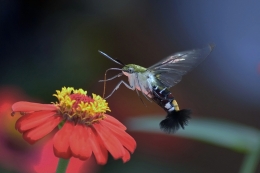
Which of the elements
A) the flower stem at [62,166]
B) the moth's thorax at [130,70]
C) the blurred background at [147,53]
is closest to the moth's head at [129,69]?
the moth's thorax at [130,70]

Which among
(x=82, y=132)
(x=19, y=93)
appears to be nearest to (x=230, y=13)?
(x=19, y=93)

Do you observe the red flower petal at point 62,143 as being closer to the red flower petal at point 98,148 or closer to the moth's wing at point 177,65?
the red flower petal at point 98,148

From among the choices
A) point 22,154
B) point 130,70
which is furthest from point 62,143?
point 22,154

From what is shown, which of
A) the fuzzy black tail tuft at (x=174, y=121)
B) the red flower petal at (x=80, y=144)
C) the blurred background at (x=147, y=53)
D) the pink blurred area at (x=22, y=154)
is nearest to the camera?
the red flower petal at (x=80, y=144)

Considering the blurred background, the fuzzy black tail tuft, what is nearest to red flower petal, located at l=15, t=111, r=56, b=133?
the fuzzy black tail tuft

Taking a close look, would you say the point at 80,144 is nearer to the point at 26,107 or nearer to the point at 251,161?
the point at 26,107
